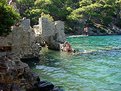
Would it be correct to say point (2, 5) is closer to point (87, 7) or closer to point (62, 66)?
point (62, 66)

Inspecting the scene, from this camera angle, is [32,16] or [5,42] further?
[32,16]

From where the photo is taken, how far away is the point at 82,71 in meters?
40.7

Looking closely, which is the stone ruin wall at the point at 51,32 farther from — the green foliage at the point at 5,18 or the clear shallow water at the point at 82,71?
the green foliage at the point at 5,18

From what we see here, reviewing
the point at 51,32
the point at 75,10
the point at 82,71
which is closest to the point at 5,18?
the point at 82,71

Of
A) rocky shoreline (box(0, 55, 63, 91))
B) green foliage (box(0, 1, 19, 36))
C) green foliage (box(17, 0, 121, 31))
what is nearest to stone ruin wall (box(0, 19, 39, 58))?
green foliage (box(0, 1, 19, 36))

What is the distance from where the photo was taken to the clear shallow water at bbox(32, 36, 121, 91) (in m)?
32.4

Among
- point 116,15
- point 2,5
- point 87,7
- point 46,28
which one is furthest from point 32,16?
→ point 2,5

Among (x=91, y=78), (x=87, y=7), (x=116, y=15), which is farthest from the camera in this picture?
(x=116, y=15)

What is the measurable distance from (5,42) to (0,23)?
29.0ft

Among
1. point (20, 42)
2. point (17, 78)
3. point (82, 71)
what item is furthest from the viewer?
point (20, 42)

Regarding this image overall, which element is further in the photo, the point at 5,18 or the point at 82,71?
the point at 82,71

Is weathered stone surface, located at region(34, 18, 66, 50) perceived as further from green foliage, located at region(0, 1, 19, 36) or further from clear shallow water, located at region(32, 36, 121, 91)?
green foliage, located at region(0, 1, 19, 36)

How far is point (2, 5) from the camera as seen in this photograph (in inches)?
1435

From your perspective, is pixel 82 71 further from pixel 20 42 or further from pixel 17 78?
pixel 17 78
